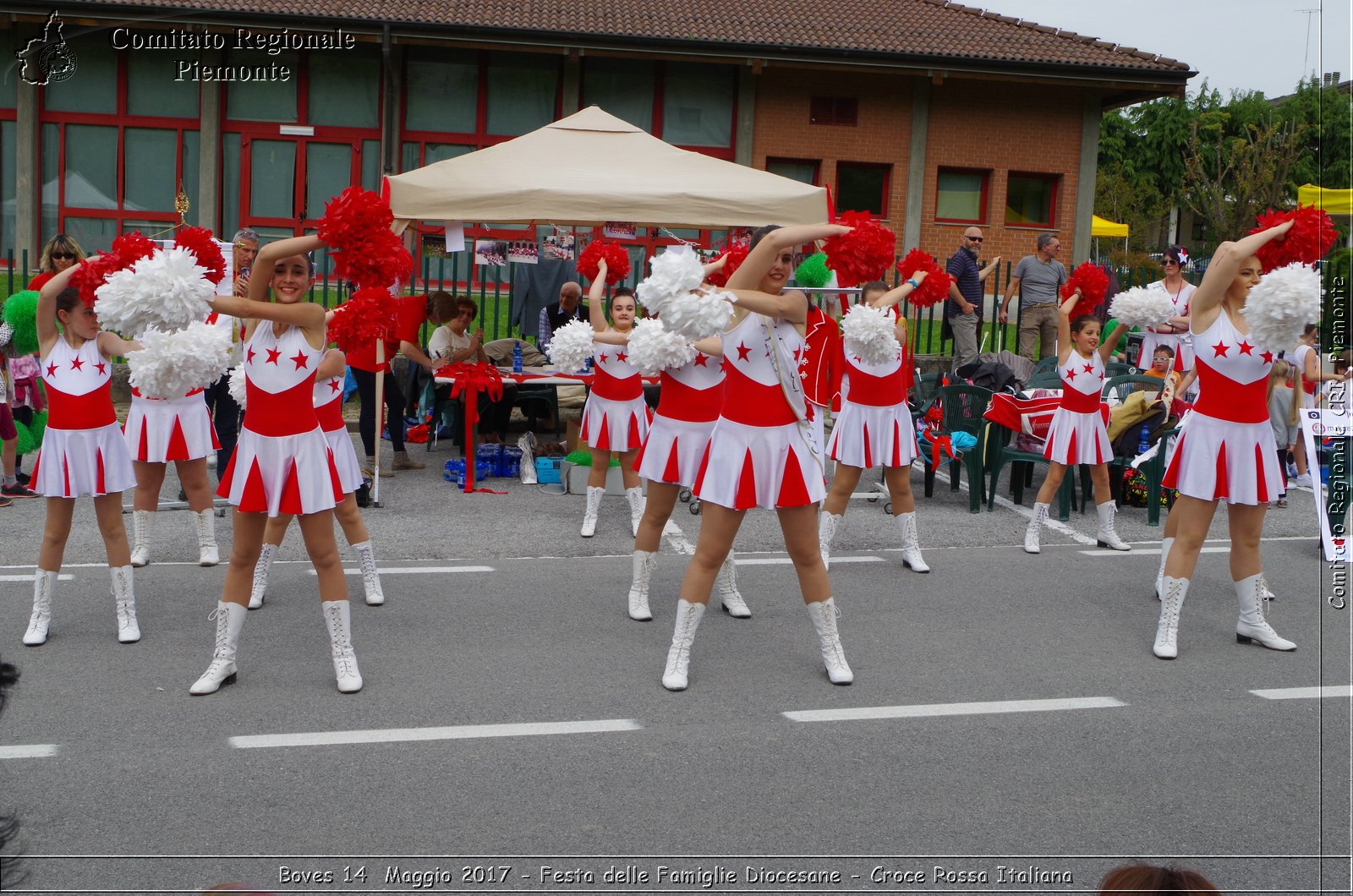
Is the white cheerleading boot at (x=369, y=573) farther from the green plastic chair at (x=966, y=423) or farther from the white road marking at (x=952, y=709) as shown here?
the green plastic chair at (x=966, y=423)

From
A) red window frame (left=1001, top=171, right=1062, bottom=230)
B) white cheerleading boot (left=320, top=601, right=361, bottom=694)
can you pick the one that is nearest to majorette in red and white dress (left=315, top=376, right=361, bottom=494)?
white cheerleading boot (left=320, top=601, right=361, bottom=694)

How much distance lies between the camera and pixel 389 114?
23203 mm

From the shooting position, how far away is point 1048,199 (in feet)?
88.6

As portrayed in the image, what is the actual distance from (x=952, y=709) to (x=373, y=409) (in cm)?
690

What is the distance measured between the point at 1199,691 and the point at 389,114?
19992 millimetres

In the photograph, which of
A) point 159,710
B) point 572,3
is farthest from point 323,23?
point 159,710

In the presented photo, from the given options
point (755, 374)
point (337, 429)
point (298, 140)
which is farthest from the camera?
point (298, 140)

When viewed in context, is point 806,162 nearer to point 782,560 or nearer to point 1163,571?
point 782,560

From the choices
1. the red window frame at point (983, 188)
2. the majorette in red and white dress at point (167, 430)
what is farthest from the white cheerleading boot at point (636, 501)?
the red window frame at point (983, 188)

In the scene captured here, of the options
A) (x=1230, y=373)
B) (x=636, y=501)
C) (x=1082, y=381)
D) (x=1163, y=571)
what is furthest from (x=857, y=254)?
(x=1082, y=381)

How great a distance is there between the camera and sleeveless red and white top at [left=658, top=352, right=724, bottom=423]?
23.8ft

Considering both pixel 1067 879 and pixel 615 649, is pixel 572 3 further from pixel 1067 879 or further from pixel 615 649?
pixel 1067 879

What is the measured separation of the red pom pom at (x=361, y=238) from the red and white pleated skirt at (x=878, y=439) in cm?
355

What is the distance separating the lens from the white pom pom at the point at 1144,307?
827 cm
